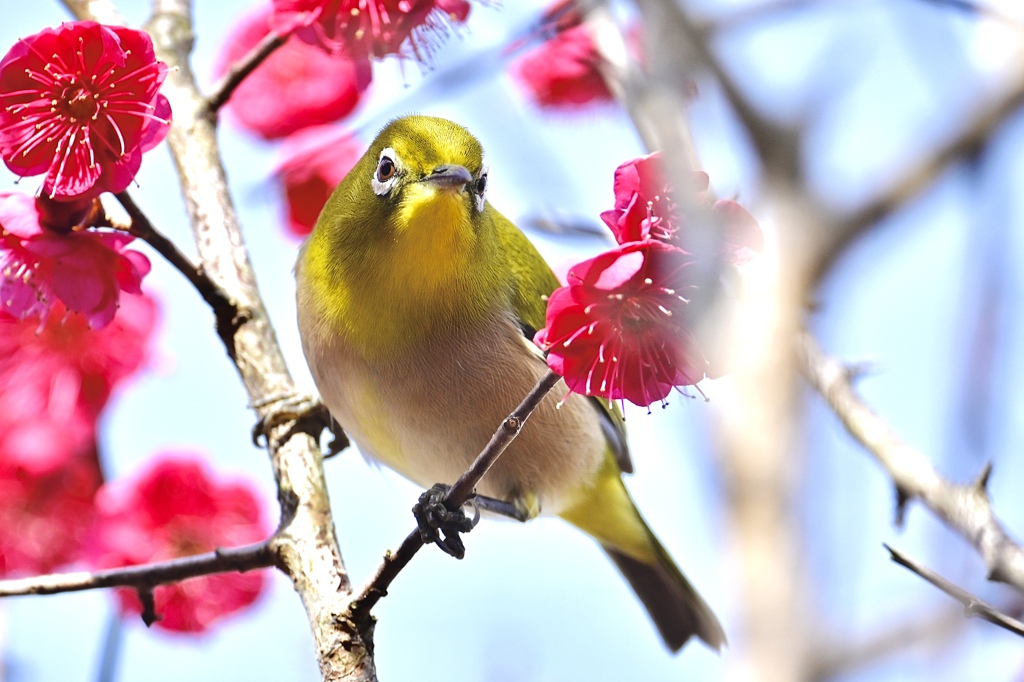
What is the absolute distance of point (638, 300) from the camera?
2.29 m

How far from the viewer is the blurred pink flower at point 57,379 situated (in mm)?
3850

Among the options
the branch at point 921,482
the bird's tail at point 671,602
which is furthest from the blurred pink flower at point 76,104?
the bird's tail at point 671,602

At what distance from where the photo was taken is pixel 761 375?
5.38m

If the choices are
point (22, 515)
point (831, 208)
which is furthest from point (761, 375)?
point (22, 515)

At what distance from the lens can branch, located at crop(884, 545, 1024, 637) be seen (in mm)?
2031

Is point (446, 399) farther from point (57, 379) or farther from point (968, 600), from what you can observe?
point (968, 600)

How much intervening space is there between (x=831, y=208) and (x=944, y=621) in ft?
10.6

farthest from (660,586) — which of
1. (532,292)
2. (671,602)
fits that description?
(532,292)

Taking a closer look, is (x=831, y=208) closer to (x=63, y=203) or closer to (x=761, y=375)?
(x=761, y=375)

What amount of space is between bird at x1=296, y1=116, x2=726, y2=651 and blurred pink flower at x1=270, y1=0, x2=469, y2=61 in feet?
1.03

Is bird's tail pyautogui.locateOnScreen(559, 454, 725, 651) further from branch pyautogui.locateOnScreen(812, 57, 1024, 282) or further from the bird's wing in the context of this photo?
branch pyautogui.locateOnScreen(812, 57, 1024, 282)

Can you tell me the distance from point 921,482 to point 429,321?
156 cm

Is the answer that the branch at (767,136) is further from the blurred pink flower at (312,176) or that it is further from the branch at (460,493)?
the branch at (460,493)

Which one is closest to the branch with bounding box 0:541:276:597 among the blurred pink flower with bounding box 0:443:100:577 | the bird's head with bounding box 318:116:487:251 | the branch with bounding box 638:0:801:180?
the blurred pink flower with bounding box 0:443:100:577
